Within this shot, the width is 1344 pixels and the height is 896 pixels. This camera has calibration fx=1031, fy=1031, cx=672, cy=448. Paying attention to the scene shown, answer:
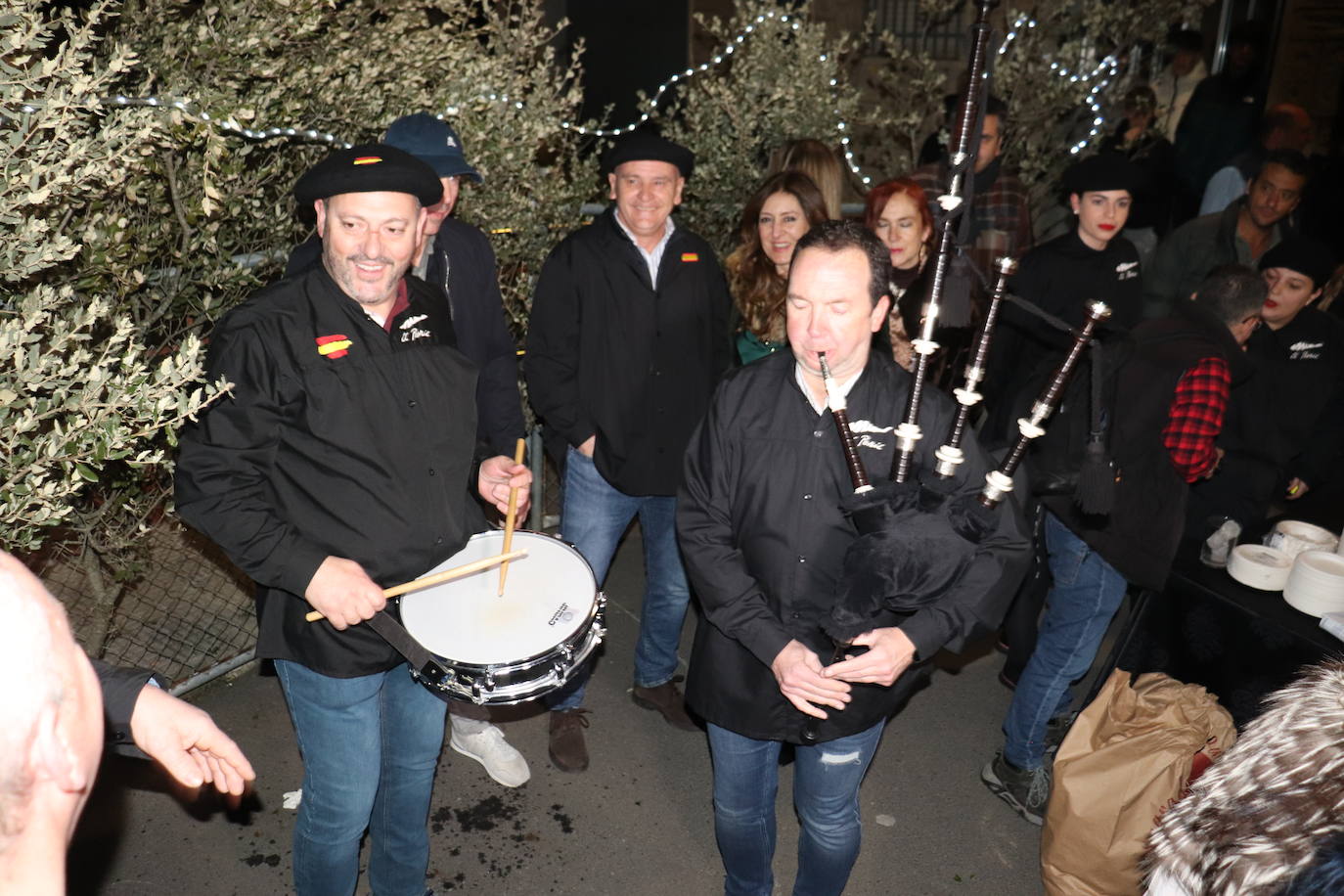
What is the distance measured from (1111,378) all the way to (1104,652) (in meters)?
2.01

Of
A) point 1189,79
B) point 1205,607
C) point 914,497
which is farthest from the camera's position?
point 1189,79

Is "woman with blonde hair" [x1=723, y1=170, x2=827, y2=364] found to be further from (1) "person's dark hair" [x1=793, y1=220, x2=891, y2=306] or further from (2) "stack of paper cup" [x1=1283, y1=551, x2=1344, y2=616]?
(2) "stack of paper cup" [x1=1283, y1=551, x2=1344, y2=616]

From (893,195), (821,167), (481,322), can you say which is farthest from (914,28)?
(481,322)

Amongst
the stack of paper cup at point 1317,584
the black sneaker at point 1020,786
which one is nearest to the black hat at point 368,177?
the black sneaker at point 1020,786

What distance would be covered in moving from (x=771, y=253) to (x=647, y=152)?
0.72 m

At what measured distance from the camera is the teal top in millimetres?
4305

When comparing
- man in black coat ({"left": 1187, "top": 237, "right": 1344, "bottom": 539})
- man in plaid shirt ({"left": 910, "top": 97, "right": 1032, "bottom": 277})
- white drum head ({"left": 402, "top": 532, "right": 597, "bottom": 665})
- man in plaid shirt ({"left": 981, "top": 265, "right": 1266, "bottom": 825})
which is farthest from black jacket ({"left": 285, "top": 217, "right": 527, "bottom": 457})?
man in plaid shirt ({"left": 910, "top": 97, "right": 1032, "bottom": 277})

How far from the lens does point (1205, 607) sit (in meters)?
3.96

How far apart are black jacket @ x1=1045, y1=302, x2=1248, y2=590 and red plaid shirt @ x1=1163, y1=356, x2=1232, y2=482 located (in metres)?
0.03

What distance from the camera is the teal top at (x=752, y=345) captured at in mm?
4305

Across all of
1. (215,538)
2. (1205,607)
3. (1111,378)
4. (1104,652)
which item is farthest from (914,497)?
(1104,652)

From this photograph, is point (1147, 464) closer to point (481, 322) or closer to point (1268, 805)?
point (1268, 805)

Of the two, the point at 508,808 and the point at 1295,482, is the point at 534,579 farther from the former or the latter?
the point at 1295,482

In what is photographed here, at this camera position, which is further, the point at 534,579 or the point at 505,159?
the point at 505,159
